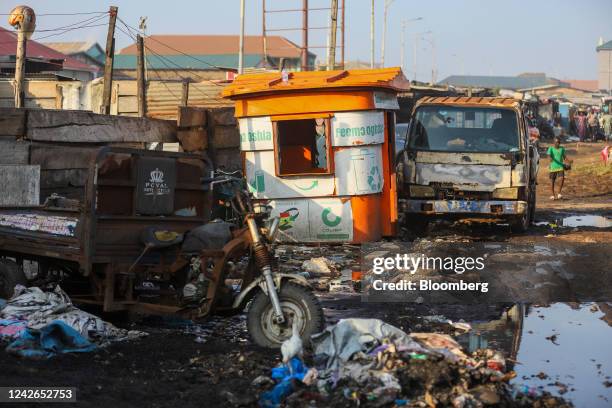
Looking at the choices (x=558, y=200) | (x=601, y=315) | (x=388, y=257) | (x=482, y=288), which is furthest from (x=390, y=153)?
(x=558, y=200)

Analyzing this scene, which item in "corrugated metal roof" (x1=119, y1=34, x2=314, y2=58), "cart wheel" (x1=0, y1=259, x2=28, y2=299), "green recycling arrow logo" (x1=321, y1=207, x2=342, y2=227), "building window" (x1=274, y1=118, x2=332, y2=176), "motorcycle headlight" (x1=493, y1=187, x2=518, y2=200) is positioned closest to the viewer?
"cart wheel" (x1=0, y1=259, x2=28, y2=299)

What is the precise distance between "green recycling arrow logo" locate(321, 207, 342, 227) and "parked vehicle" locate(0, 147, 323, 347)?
4.82m

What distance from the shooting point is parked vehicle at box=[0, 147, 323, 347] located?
7145 mm

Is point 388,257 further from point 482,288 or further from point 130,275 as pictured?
point 130,275

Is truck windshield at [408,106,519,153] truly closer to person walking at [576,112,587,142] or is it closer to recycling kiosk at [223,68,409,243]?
recycling kiosk at [223,68,409,243]

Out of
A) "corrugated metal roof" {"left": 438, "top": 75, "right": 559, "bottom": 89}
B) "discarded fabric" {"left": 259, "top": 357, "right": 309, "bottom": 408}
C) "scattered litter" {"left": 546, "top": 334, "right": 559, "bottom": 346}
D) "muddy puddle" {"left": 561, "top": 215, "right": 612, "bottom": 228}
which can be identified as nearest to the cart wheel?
"discarded fabric" {"left": 259, "top": 357, "right": 309, "bottom": 408}

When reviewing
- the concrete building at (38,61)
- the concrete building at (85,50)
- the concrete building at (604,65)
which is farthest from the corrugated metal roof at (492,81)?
the concrete building at (38,61)

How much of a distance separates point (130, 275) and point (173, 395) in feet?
6.60

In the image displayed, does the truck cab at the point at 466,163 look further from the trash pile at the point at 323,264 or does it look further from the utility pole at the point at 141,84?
the utility pole at the point at 141,84

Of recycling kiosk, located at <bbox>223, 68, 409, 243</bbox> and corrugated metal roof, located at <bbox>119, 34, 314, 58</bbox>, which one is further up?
corrugated metal roof, located at <bbox>119, 34, 314, 58</bbox>

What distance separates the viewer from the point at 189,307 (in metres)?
7.49

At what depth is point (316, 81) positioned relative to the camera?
43.3 ft

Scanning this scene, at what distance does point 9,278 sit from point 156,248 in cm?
140

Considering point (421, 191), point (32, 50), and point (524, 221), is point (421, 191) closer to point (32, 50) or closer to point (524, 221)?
point (524, 221)
